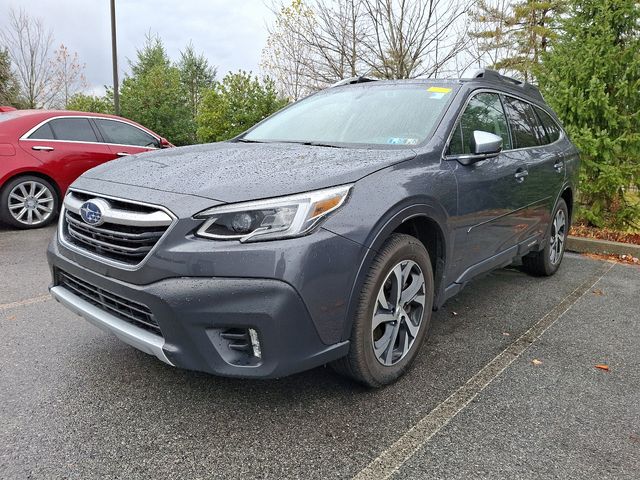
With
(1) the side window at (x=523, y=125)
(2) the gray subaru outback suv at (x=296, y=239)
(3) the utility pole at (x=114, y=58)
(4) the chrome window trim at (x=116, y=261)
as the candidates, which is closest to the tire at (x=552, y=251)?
(1) the side window at (x=523, y=125)

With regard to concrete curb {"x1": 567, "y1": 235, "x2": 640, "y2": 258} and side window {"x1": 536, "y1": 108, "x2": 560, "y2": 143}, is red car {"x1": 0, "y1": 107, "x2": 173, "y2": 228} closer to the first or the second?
side window {"x1": 536, "y1": 108, "x2": 560, "y2": 143}

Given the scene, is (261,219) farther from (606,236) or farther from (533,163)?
(606,236)

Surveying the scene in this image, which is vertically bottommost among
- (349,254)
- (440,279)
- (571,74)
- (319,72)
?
(440,279)

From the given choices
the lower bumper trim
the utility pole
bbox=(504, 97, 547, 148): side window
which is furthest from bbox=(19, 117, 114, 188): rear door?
the utility pole

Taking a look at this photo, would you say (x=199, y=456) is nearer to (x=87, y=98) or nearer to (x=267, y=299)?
(x=267, y=299)

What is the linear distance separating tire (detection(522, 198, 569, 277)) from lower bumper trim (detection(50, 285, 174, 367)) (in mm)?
3748

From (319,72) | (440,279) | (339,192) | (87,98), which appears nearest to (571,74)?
→ (440,279)

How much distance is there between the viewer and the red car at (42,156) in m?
6.29

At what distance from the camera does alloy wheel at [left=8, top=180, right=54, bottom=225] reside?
6.39 metres

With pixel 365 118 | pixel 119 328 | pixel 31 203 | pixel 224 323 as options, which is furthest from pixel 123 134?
pixel 224 323

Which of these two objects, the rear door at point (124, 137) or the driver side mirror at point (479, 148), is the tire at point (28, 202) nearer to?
the rear door at point (124, 137)

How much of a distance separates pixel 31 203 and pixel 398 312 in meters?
5.78

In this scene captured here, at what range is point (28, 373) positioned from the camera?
2691mm

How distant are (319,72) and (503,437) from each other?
1430 centimetres
